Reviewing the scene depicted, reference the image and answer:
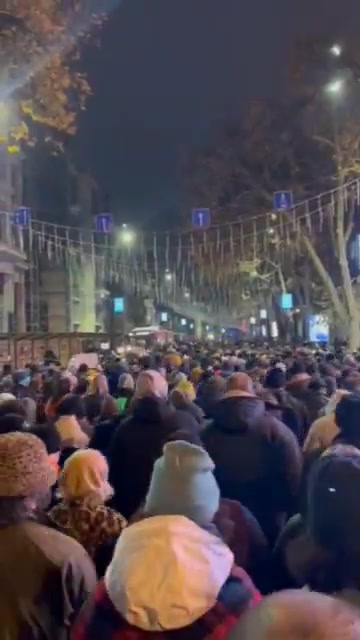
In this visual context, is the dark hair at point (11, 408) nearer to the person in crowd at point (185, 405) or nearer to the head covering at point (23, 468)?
the person in crowd at point (185, 405)

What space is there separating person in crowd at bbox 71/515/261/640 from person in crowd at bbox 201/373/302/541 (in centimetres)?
264

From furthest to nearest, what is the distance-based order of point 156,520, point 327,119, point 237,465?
point 327,119 → point 237,465 → point 156,520

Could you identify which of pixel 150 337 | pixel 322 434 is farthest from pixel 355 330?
pixel 322 434

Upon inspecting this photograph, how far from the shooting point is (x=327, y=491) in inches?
128

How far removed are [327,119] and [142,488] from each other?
28.2 meters

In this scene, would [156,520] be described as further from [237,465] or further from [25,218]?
[25,218]

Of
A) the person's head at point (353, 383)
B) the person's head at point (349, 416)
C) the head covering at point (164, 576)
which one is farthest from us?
the person's head at point (353, 383)

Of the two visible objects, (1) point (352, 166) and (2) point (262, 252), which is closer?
(1) point (352, 166)

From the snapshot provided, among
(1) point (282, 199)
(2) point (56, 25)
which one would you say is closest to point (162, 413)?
(2) point (56, 25)

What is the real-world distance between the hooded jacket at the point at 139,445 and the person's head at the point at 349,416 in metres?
0.87

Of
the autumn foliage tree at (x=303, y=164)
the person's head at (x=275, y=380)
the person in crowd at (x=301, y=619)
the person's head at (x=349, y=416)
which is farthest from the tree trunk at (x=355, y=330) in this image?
the person in crowd at (x=301, y=619)

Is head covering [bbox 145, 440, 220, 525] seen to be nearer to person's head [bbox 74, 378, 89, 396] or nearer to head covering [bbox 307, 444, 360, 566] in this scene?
head covering [bbox 307, 444, 360, 566]

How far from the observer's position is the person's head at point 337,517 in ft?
9.88

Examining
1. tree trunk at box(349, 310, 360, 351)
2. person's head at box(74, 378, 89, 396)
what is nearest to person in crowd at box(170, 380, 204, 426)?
person's head at box(74, 378, 89, 396)
